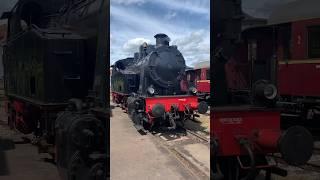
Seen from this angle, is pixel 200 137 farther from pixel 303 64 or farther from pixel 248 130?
pixel 303 64

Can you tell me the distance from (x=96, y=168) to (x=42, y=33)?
1033 mm

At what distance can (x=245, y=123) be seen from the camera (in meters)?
Result: 2.40

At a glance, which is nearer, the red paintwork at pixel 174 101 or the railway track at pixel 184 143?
the railway track at pixel 184 143

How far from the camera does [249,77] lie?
2.33 m

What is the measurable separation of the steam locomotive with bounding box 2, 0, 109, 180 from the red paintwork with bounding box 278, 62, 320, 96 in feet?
14.1

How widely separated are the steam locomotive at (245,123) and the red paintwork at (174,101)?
15 centimetres

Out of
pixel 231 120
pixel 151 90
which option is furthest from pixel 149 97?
pixel 231 120

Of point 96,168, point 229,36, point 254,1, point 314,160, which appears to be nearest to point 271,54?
point 254,1

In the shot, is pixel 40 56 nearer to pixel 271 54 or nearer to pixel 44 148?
pixel 44 148

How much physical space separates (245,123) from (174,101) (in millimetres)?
567

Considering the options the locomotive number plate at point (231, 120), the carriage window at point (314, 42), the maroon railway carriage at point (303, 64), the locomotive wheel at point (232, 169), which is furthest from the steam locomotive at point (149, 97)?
the carriage window at point (314, 42)

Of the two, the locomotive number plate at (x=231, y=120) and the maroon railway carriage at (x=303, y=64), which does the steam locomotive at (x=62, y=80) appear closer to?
the locomotive number plate at (x=231, y=120)

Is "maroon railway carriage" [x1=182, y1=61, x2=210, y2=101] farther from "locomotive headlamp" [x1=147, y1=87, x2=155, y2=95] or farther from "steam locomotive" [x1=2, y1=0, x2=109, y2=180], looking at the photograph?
"steam locomotive" [x1=2, y1=0, x2=109, y2=180]

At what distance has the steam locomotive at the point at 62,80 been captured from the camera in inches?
65.4
